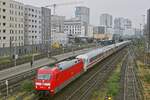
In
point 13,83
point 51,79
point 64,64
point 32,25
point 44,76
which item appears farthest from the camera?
point 32,25

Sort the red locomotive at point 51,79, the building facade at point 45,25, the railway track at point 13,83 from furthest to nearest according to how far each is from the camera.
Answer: the building facade at point 45,25, the railway track at point 13,83, the red locomotive at point 51,79

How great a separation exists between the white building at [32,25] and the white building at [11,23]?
24.5ft

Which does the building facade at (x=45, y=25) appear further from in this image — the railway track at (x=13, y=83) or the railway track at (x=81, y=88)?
the railway track at (x=81, y=88)

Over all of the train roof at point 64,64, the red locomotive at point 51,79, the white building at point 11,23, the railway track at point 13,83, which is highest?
the white building at point 11,23

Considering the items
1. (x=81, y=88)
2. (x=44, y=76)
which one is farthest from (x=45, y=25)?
(x=44, y=76)

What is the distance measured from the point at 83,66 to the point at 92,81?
12.0 ft

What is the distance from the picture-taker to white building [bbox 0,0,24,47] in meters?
69.8

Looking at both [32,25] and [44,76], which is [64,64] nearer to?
[44,76]

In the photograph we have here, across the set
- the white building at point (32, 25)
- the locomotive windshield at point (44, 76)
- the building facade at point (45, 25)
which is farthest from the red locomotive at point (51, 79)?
the building facade at point (45, 25)

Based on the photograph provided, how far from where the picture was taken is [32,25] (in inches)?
3607

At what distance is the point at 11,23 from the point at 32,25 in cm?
1776

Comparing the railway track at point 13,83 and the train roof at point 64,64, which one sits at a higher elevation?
the train roof at point 64,64

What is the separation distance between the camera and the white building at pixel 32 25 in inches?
3529

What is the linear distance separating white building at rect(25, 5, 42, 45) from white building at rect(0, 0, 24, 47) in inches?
294
